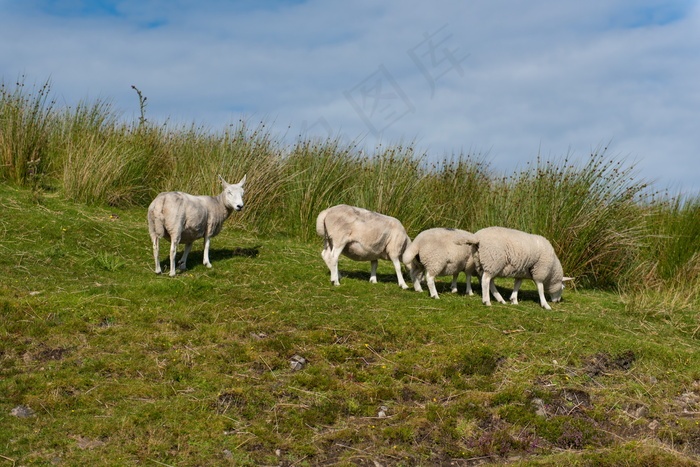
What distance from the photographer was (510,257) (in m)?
10.3

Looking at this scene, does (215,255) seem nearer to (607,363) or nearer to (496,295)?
(496,295)

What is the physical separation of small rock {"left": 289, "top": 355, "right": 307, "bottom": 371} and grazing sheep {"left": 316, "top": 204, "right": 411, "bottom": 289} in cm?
307

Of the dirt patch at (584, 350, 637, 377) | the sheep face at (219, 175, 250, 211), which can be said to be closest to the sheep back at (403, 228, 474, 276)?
the dirt patch at (584, 350, 637, 377)

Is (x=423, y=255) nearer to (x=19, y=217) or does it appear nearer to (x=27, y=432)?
(x=27, y=432)

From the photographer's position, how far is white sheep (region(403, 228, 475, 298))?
34.3ft

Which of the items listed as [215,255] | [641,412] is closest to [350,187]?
[215,255]

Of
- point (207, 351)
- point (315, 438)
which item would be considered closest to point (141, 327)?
point (207, 351)

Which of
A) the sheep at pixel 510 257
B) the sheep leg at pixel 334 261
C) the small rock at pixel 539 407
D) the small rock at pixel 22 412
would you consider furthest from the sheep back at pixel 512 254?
the small rock at pixel 22 412

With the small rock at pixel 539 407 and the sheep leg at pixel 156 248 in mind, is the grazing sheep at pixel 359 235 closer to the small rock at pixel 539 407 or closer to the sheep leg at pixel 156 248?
the sheep leg at pixel 156 248

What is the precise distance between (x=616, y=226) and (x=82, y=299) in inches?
373

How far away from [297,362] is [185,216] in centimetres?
407

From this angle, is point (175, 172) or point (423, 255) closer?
point (423, 255)

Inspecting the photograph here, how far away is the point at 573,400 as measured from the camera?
7.58 metres

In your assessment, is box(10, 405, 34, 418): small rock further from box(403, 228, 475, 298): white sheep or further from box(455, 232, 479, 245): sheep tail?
box(455, 232, 479, 245): sheep tail
